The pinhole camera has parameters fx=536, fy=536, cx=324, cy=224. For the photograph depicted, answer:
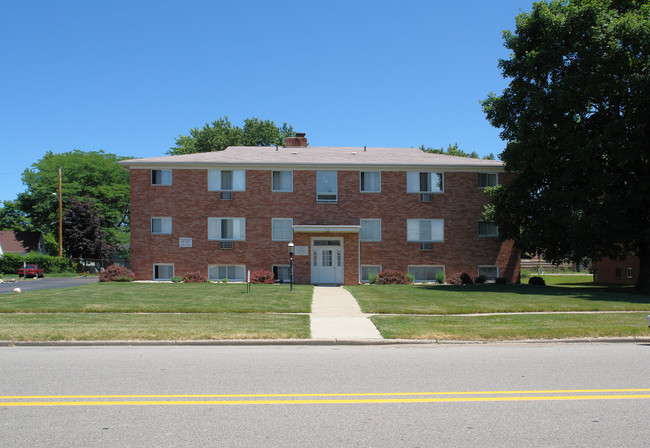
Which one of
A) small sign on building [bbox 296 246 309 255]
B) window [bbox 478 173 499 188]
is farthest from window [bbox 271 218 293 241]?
window [bbox 478 173 499 188]

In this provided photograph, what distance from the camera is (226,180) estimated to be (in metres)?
30.6

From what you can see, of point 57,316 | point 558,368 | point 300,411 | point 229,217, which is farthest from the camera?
point 229,217

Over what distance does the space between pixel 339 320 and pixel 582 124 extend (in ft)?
59.1

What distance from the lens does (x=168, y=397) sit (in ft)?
20.9

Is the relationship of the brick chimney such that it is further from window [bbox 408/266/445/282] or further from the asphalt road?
the asphalt road

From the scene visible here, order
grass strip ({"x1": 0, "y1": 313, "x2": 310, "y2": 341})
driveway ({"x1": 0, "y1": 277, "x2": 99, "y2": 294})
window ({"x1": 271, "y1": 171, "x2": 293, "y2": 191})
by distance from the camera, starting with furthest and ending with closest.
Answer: window ({"x1": 271, "y1": 171, "x2": 293, "y2": 191}) < driveway ({"x1": 0, "y1": 277, "x2": 99, "y2": 294}) < grass strip ({"x1": 0, "y1": 313, "x2": 310, "y2": 341})

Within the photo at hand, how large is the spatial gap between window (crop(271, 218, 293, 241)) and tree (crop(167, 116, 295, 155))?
2716 centimetres

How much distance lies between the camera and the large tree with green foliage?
61.8 meters

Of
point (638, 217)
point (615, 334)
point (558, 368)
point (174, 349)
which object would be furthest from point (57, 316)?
point (638, 217)

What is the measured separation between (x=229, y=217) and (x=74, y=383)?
23334mm

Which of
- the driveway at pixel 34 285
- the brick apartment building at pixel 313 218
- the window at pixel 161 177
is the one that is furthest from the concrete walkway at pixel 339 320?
the driveway at pixel 34 285

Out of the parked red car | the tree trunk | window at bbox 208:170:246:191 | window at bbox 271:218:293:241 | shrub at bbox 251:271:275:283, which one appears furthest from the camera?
the parked red car

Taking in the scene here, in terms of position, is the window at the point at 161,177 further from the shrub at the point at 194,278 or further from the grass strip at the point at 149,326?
the grass strip at the point at 149,326

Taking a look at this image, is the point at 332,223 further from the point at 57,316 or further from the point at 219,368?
the point at 219,368
